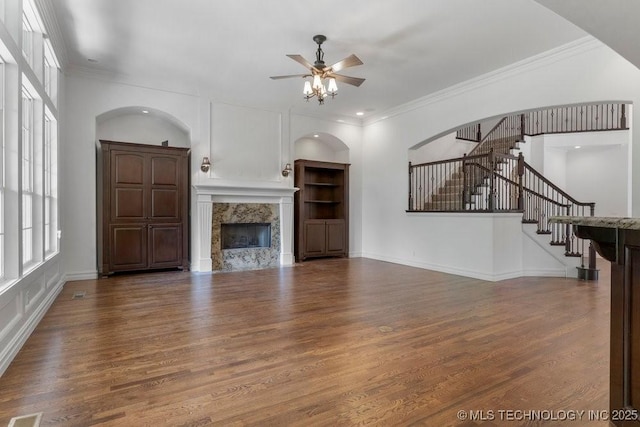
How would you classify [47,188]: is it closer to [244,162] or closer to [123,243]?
[123,243]

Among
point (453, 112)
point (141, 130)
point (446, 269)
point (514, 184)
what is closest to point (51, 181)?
point (141, 130)

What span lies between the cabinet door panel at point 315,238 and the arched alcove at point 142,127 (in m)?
3.26

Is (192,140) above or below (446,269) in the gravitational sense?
above

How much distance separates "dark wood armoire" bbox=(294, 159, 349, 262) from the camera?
26.9ft

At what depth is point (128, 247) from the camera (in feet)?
20.2

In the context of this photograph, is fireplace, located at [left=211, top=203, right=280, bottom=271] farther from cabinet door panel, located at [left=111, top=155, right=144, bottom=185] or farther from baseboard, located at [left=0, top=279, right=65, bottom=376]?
baseboard, located at [left=0, top=279, right=65, bottom=376]

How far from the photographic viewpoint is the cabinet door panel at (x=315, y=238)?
8234mm

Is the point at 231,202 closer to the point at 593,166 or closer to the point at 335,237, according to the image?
the point at 335,237

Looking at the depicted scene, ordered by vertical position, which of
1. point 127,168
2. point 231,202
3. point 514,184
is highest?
point 127,168

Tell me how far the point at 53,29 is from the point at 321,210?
6290mm

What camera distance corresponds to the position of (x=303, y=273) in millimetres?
6574

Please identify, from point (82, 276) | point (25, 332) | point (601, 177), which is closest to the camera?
point (25, 332)

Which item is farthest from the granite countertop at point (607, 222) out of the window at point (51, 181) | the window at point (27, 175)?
the window at point (51, 181)

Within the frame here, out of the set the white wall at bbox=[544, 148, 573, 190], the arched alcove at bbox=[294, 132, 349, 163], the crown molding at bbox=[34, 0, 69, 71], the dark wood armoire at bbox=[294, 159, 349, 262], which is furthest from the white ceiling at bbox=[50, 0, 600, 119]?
the white wall at bbox=[544, 148, 573, 190]
